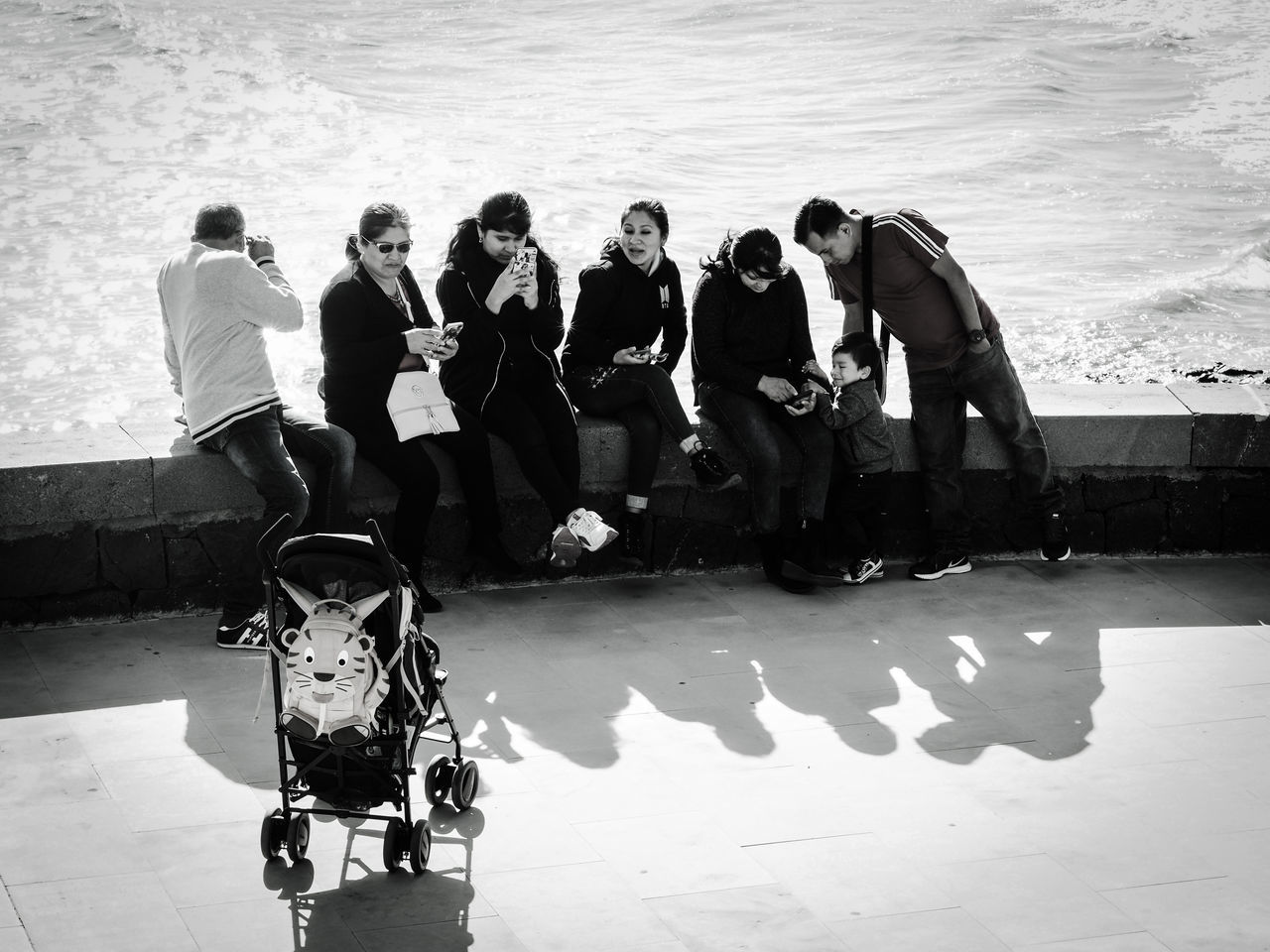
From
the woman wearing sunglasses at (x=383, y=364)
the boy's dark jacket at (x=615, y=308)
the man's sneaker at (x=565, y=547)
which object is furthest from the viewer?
the boy's dark jacket at (x=615, y=308)

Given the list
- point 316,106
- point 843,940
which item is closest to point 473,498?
point 843,940

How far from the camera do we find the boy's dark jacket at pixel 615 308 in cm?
639

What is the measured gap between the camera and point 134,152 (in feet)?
73.8

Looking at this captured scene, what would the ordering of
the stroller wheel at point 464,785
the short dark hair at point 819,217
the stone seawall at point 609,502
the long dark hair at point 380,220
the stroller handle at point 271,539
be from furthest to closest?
the short dark hair at point 819,217
the long dark hair at point 380,220
the stone seawall at point 609,502
the stroller wheel at point 464,785
the stroller handle at point 271,539

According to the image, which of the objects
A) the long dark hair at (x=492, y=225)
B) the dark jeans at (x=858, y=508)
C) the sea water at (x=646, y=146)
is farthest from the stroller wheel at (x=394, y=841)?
the sea water at (x=646, y=146)

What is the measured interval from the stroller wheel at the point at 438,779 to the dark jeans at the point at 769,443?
7.61 ft

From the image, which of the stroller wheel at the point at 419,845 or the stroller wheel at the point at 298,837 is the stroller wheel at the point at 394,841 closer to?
the stroller wheel at the point at 419,845

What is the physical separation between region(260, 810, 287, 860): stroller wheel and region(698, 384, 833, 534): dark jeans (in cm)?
286

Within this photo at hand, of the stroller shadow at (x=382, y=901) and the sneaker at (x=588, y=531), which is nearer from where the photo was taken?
the stroller shadow at (x=382, y=901)

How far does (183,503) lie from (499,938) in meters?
2.64

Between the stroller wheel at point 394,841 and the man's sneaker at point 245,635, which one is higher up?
the stroller wheel at point 394,841

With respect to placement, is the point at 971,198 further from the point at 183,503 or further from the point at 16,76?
the point at 183,503

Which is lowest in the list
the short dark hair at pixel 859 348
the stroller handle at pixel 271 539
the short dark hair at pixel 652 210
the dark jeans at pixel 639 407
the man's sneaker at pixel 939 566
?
the man's sneaker at pixel 939 566

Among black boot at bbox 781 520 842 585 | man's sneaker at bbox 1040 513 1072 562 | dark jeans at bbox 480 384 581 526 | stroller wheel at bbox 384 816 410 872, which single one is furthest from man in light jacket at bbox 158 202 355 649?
man's sneaker at bbox 1040 513 1072 562
